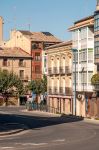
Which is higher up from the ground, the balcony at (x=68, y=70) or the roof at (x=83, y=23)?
the roof at (x=83, y=23)

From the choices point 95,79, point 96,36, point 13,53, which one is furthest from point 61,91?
point 13,53

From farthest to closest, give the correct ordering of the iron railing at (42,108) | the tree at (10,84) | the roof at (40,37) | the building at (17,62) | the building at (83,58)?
the roof at (40,37)
the building at (17,62)
the tree at (10,84)
the iron railing at (42,108)
the building at (83,58)

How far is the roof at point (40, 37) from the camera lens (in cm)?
11381

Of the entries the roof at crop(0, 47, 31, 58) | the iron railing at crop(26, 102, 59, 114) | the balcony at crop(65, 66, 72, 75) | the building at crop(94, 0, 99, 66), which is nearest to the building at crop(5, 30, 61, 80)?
the roof at crop(0, 47, 31, 58)

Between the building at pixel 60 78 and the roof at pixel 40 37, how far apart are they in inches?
1232

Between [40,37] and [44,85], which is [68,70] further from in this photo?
[40,37]

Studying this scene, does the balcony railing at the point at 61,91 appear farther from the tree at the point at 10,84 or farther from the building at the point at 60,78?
the tree at the point at 10,84

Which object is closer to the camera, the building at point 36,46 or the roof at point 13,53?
the roof at point 13,53

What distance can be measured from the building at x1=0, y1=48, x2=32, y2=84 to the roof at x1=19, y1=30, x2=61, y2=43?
4.06 meters

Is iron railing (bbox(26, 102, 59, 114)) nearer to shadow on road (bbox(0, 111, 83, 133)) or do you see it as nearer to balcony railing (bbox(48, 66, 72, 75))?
balcony railing (bbox(48, 66, 72, 75))

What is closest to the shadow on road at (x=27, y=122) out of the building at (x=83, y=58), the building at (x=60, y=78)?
the building at (x=83, y=58)

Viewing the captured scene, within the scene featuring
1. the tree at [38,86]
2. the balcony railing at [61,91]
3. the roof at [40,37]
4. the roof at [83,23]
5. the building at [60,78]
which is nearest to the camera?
the roof at [83,23]

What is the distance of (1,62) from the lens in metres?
110

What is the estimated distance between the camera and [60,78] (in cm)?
7800
